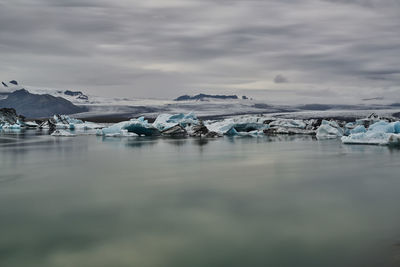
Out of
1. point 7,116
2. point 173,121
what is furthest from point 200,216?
point 7,116

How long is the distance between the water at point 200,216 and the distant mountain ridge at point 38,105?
160m

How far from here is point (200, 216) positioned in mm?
6109

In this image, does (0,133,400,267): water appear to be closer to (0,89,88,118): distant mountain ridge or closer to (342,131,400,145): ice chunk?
(342,131,400,145): ice chunk

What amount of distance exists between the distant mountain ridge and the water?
160 meters

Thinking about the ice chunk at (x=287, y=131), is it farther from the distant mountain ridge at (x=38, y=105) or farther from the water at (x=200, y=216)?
the distant mountain ridge at (x=38, y=105)

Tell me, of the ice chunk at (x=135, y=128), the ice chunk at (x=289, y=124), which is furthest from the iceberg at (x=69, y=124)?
the ice chunk at (x=289, y=124)

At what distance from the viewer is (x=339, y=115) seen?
257 ft

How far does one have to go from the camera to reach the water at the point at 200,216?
14.5 feet

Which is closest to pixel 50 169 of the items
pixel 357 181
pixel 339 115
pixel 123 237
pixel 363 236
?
pixel 123 237

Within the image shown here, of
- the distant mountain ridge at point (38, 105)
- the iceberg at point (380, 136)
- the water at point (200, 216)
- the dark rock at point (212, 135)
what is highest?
the distant mountain ridge at point (38, 105)

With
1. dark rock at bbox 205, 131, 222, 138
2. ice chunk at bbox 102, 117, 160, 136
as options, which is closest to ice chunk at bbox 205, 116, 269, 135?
dark rock at bbox 205, 131, 222, 138

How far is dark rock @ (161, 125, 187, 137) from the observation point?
1222 inches

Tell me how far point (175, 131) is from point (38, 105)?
534 feet

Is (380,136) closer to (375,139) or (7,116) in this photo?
Result: (375,139)
